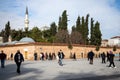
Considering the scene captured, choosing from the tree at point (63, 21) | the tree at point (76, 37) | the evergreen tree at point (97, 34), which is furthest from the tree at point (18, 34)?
the evergreen tree at point (97, 34)

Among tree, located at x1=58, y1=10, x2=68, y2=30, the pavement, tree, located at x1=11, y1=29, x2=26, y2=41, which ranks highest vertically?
tree, located at x1=58, y1=10, x2=68, y2=30

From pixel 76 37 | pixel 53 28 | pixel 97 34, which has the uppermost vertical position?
pixel 53 28

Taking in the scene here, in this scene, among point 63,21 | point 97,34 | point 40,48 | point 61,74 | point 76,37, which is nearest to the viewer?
point 61,74

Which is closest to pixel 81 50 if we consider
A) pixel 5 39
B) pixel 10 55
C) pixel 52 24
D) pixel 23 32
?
pixel 10 55

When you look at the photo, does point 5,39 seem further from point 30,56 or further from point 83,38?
point 30,56

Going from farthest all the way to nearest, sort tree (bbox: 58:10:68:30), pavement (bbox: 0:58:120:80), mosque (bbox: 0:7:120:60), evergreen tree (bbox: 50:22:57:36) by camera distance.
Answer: evergreen tree (bbox: 50:22:57:36) → tree (bbox: 58:10:68:30) → mosque (bbox: 0:7:120:60) → pavement (bbox: 0:58:120:80)

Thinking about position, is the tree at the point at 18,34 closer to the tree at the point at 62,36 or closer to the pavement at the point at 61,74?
the tree at the point at 62,36

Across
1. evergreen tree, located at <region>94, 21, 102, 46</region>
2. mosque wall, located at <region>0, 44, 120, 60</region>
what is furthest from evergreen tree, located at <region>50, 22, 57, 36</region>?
mosque wall, located at <region>0, 44, 120, 60</region>

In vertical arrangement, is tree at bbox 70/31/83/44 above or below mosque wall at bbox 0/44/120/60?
above

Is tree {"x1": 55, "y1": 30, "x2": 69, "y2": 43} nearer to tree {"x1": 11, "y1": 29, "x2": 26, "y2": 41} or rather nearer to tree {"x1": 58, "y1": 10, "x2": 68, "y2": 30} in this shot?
tree {"x1": 58, "y1": 10, "x2": 68, "y2": 30}

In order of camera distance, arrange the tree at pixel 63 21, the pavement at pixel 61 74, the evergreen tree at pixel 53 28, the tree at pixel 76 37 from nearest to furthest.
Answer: the pavement at pixel 61 74 → the tree at pixel 63 21 → the tree at pixel 76 37 → the evergreen tree at pixel 53 28

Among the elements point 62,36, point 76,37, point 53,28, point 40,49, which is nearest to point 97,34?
point 76,37

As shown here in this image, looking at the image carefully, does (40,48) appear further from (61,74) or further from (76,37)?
(61,74)

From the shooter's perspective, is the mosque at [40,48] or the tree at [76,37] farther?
the tree at [76,37]
